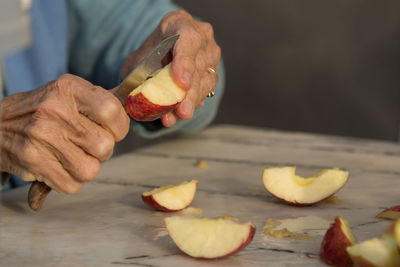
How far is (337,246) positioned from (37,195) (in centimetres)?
46

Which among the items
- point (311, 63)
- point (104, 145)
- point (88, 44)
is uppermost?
point (104, 145)

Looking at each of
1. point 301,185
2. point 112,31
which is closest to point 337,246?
point 301,185

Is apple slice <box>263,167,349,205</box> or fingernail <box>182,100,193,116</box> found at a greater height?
fingernail <box>182,100,193,116</box>

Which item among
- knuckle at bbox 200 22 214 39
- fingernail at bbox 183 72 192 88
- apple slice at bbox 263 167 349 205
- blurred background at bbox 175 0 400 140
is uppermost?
knuckle at bbox 200 22 214 39

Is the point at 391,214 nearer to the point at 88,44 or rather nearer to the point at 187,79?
the point at 187,79

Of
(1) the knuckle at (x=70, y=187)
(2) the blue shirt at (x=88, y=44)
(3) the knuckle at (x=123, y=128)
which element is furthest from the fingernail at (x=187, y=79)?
(2) the blue shirt at (x=88, y=44)

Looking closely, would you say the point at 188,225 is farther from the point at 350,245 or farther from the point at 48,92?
the point at 48,92

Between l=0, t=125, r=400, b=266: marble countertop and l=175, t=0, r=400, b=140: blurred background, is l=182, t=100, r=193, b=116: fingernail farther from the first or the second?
l=175, t=0, r=400, b=140: blurred background

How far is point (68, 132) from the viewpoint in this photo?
896 mm

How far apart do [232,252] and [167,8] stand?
3.33 ft

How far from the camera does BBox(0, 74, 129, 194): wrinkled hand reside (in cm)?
88

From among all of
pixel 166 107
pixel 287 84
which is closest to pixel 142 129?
pixel 166 107

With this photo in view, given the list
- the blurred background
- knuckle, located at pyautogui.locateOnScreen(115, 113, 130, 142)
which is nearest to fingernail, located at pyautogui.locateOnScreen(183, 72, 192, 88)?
knuckle, located at pyautogui.locateOnScreen(115, 113, 130, 142)

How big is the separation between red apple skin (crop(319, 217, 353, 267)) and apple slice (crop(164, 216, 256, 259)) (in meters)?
0.09
